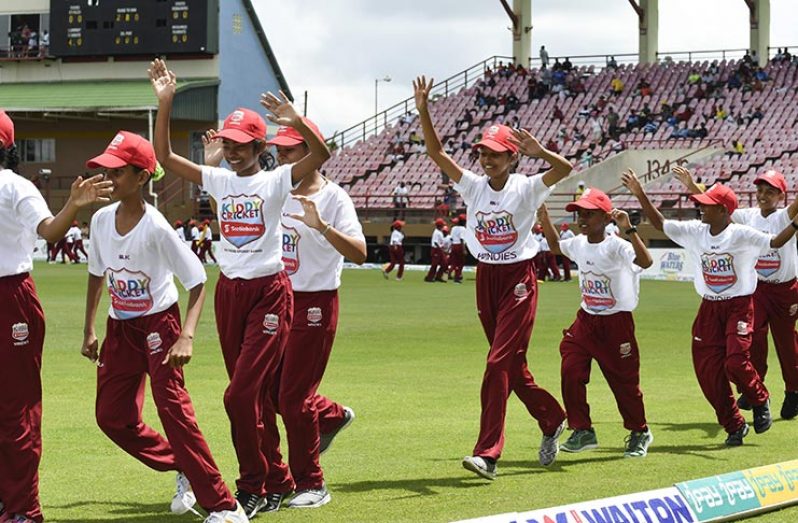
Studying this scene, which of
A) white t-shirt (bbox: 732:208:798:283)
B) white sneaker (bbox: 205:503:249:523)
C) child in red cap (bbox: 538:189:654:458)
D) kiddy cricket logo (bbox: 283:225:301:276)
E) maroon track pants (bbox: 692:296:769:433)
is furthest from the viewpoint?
white t-shirt (bbox: 732:208:798:283)

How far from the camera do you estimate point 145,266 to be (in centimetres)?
724

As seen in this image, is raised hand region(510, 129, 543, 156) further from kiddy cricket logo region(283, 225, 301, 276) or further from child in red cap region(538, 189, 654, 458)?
kiddy cricket logo region(283, 225, 301, 276)

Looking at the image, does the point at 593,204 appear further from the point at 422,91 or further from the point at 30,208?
the point at 30,208

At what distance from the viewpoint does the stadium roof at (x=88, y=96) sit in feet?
Result: 186

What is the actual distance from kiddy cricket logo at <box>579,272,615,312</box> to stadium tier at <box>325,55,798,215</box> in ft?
111

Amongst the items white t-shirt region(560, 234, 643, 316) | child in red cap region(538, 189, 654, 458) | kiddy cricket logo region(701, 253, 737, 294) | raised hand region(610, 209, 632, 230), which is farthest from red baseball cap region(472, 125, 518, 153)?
kiddy cricket logo region(701, 253, 737, 294)

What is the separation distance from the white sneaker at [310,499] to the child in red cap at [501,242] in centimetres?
125

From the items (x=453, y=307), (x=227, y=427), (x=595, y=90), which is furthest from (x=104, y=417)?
(x=595, y=90)

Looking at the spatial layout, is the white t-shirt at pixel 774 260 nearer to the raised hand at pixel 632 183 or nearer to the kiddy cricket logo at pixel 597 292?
the raised hand at pixel 632 183

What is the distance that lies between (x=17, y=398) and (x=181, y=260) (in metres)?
1.09

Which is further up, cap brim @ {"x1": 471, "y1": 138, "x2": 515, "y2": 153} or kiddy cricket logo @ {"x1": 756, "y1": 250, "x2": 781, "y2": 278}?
cap brim @ {"x1": 471, "y1": 138, "x2": 515, "y2": 153}

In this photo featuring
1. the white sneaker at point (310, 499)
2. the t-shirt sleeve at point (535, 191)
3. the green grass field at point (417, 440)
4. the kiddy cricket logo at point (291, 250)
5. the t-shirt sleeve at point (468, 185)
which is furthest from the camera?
the t-shirt sleeve at point (468, 185)

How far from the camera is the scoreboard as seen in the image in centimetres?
5603

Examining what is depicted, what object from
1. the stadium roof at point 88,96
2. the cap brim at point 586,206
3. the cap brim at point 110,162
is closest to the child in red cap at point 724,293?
the cap brim at point 586,206
